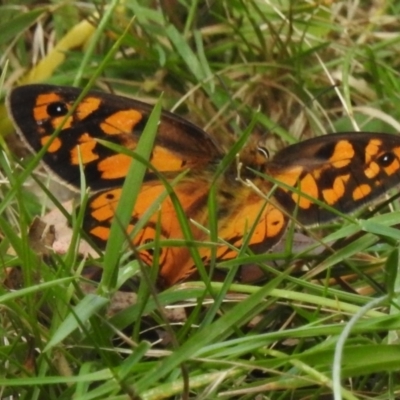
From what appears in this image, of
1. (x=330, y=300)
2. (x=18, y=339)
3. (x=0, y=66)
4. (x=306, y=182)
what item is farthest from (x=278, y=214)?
(x=0, y=66)

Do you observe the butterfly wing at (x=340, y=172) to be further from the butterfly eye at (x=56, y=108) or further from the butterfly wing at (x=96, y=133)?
the butterfly eye at (x=56, y=108)

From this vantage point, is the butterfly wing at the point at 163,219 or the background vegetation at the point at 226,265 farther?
the butterfly wing at the point at 163,219

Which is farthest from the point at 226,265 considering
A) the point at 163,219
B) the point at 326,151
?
the point at 326,151

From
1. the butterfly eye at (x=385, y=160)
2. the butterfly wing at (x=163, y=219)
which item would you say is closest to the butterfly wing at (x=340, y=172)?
the butterfly eye at (x=385, y=160)

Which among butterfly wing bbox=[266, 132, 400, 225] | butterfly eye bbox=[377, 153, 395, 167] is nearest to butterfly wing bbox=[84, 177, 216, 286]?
butterfly wing bbox=[266, 132, 400, 225]

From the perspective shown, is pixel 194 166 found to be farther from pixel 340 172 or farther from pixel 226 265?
pixel 226 265

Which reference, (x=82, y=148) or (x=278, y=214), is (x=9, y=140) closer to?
(x=82, y=148)

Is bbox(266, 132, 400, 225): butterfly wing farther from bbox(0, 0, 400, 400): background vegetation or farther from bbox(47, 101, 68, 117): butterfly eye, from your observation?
bbox(47, 101, 68, 117): butterfly eye
